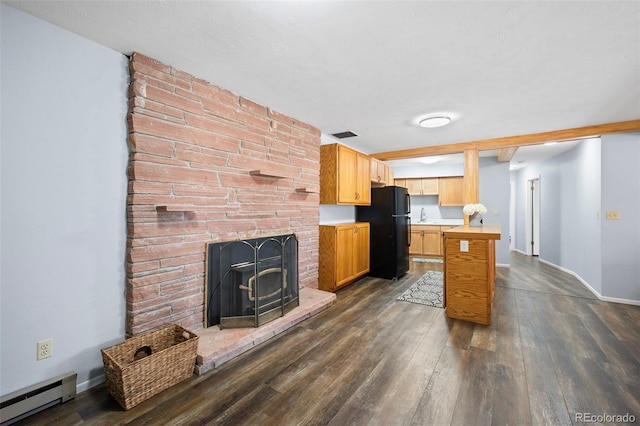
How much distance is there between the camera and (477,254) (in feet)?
10.0

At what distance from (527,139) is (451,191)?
9.47 feet

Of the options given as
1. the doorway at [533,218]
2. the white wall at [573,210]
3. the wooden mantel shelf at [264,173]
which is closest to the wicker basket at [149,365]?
the wooden mantel shelf at [264,173]

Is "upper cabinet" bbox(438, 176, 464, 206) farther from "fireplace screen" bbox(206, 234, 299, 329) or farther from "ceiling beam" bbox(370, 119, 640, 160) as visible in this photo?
"fireplace screen" bbox(206, 234, 299, 329)

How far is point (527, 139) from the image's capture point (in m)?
4.11

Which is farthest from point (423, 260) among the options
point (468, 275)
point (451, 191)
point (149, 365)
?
point (149, 365)

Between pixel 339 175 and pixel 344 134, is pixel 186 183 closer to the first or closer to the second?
pixel 339 175

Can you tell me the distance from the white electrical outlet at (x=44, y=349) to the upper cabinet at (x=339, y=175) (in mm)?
3141

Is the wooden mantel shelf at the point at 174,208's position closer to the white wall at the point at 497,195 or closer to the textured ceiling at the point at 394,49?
the textured ceiling at the point at 394,49

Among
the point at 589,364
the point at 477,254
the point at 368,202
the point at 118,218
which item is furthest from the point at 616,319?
the point at 118,218

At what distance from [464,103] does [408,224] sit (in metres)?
2.75

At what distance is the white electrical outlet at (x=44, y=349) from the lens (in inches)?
67.4

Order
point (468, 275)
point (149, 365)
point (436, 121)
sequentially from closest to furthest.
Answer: point (149, 365) → point (468, 275) → point (436, 121)

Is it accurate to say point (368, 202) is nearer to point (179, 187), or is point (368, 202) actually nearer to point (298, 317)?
point (298, 317)

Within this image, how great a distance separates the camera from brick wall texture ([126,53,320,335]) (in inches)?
81.4
